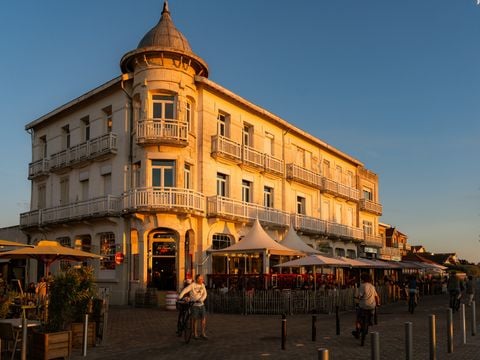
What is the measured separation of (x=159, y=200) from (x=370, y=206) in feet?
91.1

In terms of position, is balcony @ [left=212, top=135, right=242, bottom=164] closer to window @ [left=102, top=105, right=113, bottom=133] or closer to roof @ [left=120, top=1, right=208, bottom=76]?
roof @ [left=120, top=1, right=208, bottom=76]

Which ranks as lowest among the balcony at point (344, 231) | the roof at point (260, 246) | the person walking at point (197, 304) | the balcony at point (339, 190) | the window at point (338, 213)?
the person walking at point (197, 304)

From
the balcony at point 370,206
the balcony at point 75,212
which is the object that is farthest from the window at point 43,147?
the balcony at point 370,206

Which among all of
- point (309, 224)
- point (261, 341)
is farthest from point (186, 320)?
point (309, 224)

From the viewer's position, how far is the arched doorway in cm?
2536

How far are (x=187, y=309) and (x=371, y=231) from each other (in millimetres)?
37172

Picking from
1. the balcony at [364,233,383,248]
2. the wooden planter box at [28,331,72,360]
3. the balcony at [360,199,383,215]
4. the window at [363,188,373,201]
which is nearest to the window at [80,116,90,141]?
the wooden planter box at [28,331,72,360]

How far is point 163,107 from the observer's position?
Result: 25.8m

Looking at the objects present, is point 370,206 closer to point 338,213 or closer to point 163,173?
point 338,213

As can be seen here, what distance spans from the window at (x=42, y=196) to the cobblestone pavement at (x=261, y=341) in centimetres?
1600

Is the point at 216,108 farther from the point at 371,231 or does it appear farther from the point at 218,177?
the point at 371,231

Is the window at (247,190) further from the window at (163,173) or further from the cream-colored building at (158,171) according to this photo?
the window at (163,173)

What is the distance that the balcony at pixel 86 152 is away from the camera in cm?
2645

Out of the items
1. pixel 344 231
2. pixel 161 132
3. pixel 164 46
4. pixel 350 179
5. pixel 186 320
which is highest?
pixel 164 46
